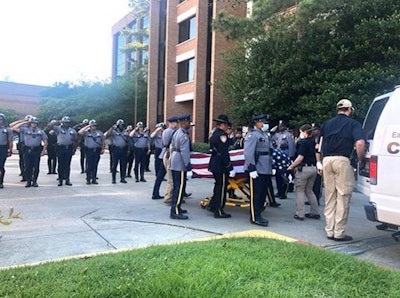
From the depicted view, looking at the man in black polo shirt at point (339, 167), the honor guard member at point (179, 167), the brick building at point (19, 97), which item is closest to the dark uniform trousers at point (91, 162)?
the honor guard member at point (179, 167)

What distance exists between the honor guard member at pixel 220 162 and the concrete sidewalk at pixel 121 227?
0.32 metres

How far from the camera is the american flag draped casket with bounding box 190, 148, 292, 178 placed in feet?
25.7

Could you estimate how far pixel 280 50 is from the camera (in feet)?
48.8

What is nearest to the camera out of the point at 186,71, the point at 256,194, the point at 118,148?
the point at 256,194

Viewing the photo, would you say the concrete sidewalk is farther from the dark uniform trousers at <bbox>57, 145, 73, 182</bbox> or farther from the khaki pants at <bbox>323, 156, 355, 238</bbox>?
the dark uniform trousers at <bbox>57, 145, 73, 182</bbox>

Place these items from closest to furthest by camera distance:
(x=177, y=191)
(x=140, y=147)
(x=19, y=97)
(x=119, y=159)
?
Result: (x=177, y=191), (x=119, y=159), (x=140, y=147), (x=19, y=97)

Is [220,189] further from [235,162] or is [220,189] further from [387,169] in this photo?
[387,169]

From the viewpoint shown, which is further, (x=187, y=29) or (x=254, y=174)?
(x=187, y=29)

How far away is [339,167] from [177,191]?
280 cm

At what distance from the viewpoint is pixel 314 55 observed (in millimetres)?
14016

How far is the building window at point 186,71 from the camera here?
97.4 feet

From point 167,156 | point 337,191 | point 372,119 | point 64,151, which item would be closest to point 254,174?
point 337,191

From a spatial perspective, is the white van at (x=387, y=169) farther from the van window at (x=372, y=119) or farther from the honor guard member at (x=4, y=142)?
the honor guard member at (x=4, y=142)

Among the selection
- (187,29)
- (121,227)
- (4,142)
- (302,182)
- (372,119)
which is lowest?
(121,227)
